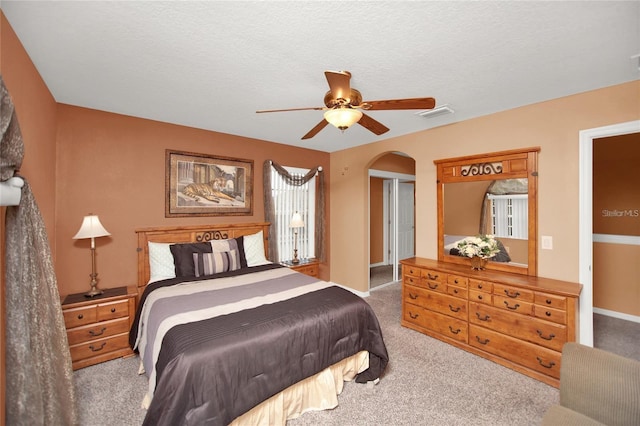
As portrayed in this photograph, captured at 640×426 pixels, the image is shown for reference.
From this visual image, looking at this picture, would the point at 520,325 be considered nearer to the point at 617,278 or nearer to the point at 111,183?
the point at 617,278

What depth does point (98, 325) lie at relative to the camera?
2.55 metres

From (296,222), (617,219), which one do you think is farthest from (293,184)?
(617,219)

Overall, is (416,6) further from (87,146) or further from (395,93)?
(87,146)

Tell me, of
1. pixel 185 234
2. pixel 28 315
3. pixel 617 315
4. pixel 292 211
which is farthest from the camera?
pixel 292 211

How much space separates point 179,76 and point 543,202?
373cm

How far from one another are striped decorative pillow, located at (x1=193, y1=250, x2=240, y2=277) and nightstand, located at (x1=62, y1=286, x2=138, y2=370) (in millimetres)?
670

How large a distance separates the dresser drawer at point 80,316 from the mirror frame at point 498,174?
3983 millimetres

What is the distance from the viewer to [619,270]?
361cm

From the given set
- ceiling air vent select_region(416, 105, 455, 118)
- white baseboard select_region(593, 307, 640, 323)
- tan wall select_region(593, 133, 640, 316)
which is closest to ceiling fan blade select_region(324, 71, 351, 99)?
ceiling air vent select_region(416, 105, 455, 118)

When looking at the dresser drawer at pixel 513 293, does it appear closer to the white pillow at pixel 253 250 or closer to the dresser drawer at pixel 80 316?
the white pillow at pixel 253 250

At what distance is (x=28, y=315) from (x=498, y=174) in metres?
4.04

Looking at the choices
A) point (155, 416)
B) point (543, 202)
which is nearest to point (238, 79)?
point (155, 416)

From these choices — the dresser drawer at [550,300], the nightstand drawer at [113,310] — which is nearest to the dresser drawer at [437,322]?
the dresser drawer at [550,300]

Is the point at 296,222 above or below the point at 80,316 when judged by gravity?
above
